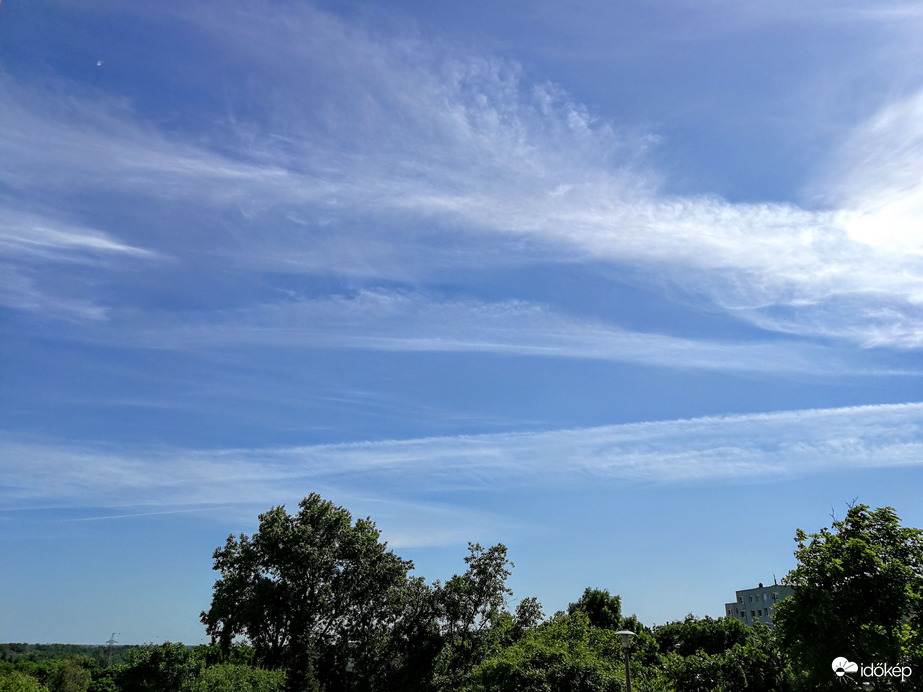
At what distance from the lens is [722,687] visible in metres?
25.2

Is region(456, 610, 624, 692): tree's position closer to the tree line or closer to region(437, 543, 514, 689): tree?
the tree line

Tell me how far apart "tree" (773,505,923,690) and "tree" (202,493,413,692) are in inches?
1201

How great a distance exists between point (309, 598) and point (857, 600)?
111 ft

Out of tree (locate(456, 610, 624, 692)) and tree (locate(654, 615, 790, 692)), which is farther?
tree (locate(654, 615, 790, 692))

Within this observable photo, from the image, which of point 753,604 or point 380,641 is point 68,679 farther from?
point 753,604

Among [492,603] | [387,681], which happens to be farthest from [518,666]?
[387,681]

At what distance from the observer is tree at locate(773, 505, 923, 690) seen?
50.0 feet

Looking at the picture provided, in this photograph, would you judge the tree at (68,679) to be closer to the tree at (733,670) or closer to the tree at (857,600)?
the tree at (733,670)

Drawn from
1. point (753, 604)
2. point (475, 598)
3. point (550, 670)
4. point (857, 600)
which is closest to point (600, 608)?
point (475, 598)

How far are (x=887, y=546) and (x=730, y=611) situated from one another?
110 m

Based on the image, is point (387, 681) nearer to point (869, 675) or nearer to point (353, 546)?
point (353, 546)

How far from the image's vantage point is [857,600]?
623 inches

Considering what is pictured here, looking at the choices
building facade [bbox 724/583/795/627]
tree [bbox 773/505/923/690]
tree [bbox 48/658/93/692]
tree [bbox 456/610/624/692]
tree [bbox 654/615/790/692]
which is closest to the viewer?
tree [bbox 773/505/923/690]

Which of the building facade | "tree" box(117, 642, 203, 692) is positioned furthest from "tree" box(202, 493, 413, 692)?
the building facade
